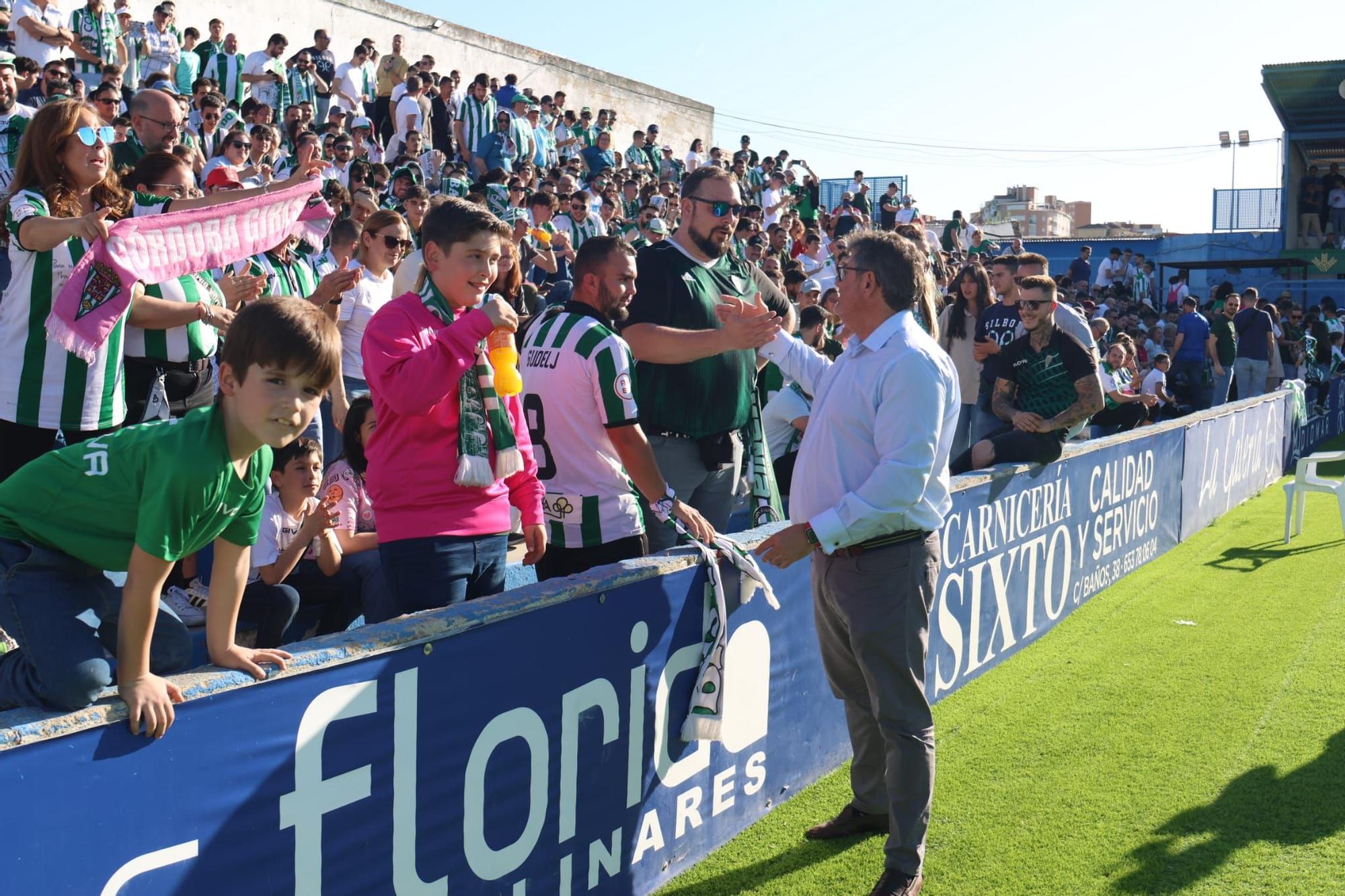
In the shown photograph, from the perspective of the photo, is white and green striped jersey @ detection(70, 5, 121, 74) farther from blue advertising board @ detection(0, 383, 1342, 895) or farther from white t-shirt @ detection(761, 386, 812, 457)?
blue advertising board @ detection(0, 383, 1342, 895)

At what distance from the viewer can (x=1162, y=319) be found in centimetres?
2405

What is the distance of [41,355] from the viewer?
3580 mm

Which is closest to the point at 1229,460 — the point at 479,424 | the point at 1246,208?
the point at 479,424

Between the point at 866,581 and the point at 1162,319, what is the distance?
2261 centimetres

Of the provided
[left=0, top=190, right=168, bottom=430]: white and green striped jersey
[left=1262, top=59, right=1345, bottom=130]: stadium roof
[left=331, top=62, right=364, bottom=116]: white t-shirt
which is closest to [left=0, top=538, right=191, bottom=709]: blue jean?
[left=0, top=190, right=168, bottom=430]: white and green striped jersey

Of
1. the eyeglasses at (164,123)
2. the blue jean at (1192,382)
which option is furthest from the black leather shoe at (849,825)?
the blue jean at (1192,382)

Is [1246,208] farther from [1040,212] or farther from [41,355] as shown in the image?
[1040,212]

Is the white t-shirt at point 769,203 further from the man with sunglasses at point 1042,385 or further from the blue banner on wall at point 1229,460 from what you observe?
the man with sunglasses at point 1042,385

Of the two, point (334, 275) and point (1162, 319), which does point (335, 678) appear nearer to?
point (334, 275)

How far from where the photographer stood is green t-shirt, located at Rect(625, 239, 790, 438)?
433 cm

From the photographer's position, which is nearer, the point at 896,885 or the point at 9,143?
the point at 896,885

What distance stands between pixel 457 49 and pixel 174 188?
20.6 m

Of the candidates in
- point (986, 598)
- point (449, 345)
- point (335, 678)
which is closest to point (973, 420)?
point (986, 598)

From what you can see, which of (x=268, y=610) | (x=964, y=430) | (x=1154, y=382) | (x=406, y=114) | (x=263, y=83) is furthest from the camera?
(x=406, y=114)
